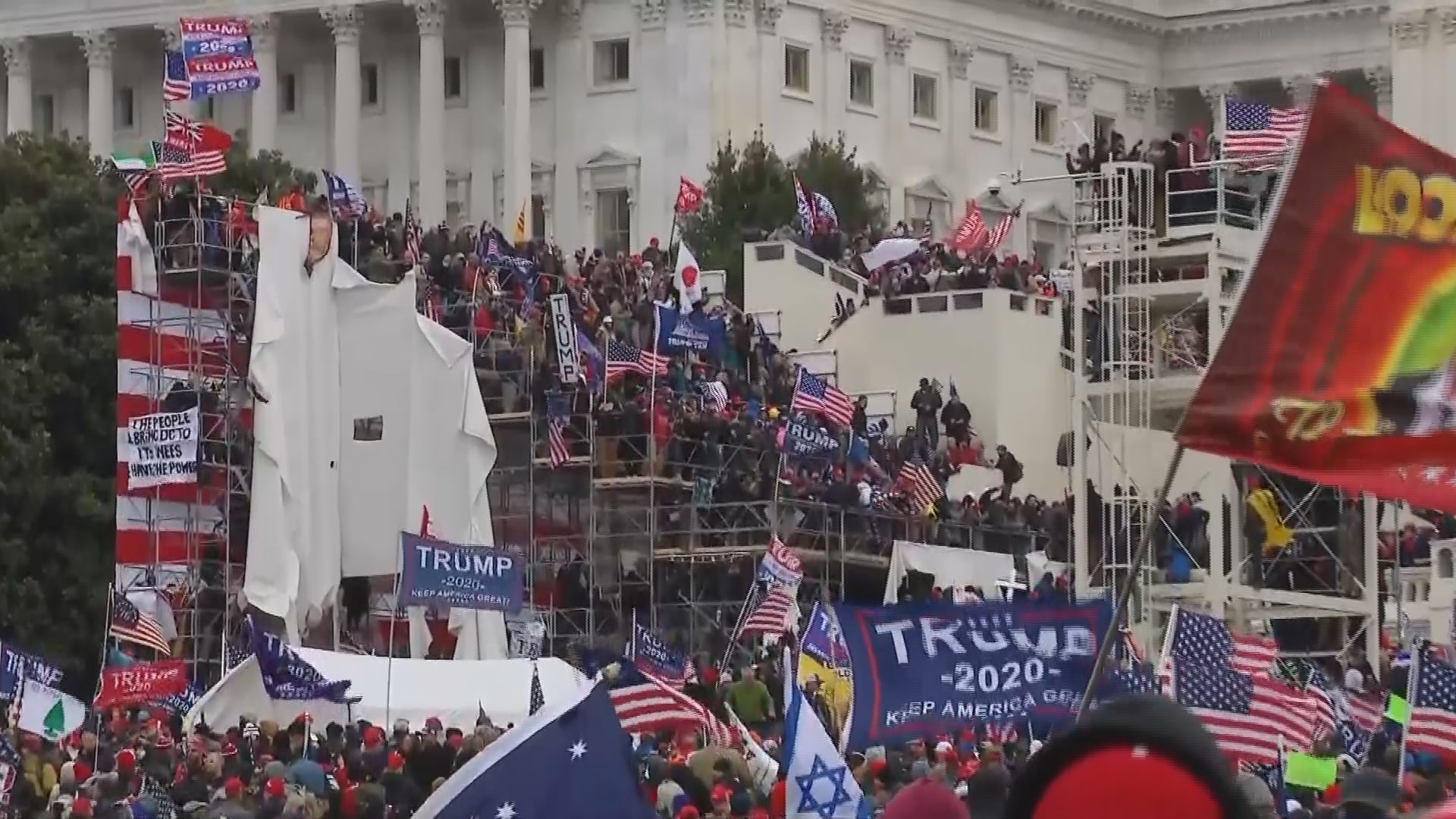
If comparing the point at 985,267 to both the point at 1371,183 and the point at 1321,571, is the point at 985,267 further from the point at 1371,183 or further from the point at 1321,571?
the point at 1371,183

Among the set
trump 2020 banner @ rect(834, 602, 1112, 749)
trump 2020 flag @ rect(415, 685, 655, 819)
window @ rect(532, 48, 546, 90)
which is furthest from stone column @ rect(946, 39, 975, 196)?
trump 2020 flag @ rect(415, 685, 655, 819)

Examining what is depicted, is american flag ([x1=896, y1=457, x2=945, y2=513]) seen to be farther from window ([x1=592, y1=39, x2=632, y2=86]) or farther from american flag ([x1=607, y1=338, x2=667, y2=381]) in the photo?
window ([x1=592, y1=39, x2=632, y2=86])

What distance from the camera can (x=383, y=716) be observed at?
37188 mm

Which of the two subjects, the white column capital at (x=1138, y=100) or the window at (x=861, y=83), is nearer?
the window at (x=861, y=83)

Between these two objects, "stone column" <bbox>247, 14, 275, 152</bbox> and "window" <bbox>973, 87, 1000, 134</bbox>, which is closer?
"stone column" <bbox>247, 14, 275, 152</bbox>

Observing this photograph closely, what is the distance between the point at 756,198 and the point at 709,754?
51.7 m

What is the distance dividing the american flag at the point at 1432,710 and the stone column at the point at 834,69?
67817 millimetres

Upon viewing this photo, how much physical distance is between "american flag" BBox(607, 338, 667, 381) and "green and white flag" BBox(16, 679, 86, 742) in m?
17.6

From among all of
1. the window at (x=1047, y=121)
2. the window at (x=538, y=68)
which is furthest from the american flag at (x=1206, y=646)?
the window at (x=1047, y=121)

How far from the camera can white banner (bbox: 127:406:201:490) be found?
46.5 metres

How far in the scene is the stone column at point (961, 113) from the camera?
315 feet

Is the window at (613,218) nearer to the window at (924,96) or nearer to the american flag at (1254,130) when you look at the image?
the window at (924,96)

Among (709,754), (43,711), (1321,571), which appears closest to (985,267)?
(1321,571)

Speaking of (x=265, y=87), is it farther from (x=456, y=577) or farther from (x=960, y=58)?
(x=456, y=577)
